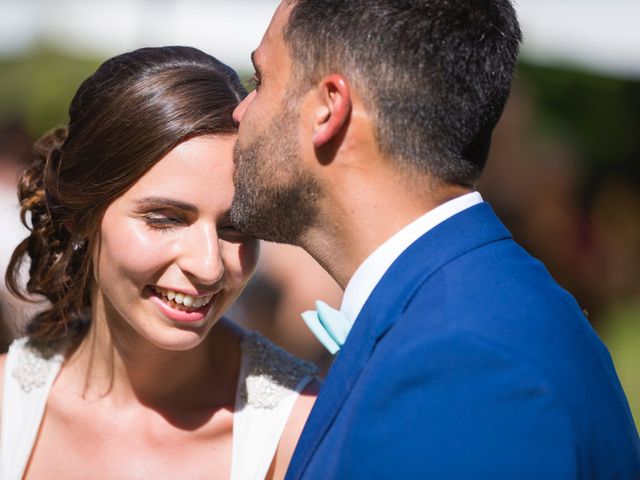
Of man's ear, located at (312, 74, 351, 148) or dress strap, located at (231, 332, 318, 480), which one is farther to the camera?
dress strap, located at (231, 332, 318, 480)

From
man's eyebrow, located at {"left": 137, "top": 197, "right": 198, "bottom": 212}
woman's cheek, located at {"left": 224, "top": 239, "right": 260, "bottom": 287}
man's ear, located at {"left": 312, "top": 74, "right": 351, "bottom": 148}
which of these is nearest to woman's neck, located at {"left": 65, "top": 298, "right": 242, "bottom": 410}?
woman's cheek, located at {"left": 224, "top": 239, "right": 260, "bottom": 287}

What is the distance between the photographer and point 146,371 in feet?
10.5

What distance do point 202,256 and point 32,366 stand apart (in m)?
0.97

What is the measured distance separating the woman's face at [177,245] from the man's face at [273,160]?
160mm

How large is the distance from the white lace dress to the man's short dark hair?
1.20 metres

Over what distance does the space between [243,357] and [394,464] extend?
1.45 m

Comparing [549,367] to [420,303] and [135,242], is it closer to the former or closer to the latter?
[420,303]

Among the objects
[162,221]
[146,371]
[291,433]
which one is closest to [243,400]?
[291,433]

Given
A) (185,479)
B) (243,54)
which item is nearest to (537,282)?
(185,479)

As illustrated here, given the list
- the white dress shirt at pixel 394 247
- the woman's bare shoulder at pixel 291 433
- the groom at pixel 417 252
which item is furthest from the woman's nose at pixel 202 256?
the woman's bare shoulder at pixel 291 433

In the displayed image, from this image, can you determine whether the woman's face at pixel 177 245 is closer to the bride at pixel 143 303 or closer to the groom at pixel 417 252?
the bride at pixel 143 303

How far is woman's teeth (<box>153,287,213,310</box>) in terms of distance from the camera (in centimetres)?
281

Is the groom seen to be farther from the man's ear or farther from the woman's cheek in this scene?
the woman's cheek

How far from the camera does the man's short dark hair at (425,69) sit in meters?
2.32
